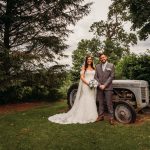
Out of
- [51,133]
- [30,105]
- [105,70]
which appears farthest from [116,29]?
[51,133]

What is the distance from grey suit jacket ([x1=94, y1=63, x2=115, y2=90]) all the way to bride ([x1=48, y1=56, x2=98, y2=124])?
70 cm

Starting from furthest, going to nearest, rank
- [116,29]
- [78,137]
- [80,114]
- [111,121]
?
[116,29], [80,114], [111,121], [78,137]

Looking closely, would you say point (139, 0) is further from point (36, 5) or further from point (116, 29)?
point (116, 29)

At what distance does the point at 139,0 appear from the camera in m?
16.7

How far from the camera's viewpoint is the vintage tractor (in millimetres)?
11539

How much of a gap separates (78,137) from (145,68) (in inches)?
346

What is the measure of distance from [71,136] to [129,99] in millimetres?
3275

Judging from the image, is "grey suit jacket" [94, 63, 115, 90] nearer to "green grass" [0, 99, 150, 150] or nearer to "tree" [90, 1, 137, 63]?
"green grass" [0, 99, 150, 150]

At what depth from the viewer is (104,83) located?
11.8 metres

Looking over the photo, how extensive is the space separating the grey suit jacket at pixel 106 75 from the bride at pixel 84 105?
0.70m

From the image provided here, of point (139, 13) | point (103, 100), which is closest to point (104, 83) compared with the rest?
point (103, 100)

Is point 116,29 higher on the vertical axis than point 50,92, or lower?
higher

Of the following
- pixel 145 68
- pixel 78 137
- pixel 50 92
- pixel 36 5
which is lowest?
pixel 78 137

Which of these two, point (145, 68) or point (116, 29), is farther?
point (116, 29)
